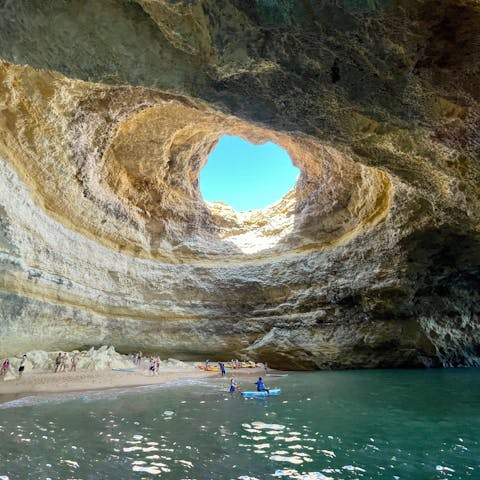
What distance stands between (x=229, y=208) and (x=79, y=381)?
721 inches

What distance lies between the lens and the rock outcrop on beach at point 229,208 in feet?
22.7

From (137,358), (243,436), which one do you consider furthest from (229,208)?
(243,436)

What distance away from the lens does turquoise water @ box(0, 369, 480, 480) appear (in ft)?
20.2

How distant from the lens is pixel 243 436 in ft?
27.1

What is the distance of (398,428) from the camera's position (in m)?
8.97

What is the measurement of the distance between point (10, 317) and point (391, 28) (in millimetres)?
16861

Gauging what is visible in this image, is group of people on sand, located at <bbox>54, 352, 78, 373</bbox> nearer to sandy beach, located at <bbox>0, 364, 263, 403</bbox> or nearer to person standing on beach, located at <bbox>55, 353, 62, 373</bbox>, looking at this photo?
person standing on beach, located at <bbox>55, 353, 62, 373</bbox>

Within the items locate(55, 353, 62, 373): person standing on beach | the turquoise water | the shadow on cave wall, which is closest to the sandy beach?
locate(55, 353, 62, 373): person standing on beach

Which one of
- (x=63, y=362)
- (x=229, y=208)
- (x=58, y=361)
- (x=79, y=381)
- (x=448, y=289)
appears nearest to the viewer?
(x=79, y=381)

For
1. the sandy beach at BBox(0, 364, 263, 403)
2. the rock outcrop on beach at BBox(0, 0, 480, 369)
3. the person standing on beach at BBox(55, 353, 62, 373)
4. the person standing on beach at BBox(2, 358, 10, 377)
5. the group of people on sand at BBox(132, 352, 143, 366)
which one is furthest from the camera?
the group of people on sand at BBox(132, 352, 143, 366)

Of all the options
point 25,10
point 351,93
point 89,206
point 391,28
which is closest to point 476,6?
point 391,28

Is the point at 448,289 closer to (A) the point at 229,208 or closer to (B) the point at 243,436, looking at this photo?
(A) the point at 229,208

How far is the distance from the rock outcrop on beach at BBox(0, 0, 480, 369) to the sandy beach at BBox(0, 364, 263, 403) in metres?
2.49

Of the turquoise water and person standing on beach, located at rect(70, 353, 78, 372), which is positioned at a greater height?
the turquoise water
